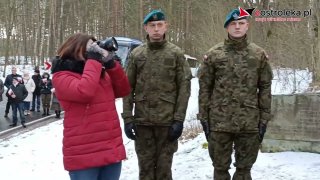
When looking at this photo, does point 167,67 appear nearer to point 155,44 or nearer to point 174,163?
point 155,44

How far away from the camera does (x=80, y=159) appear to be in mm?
3174

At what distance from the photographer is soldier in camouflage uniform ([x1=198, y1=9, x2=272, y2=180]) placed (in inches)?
157

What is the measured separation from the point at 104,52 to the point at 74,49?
0.23 meters

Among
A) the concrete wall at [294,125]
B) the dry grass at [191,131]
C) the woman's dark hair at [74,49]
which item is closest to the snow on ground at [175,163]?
the concrete wall at [294,125]

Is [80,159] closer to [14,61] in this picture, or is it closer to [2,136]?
[2,136]

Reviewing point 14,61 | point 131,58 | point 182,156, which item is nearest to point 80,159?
point 131,58

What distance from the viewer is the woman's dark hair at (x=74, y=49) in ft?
→ 10.5

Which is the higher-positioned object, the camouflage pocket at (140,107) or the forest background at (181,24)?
the forest background at (181,24)

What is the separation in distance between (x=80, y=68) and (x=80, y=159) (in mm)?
691

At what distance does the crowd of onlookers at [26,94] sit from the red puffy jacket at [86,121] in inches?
415

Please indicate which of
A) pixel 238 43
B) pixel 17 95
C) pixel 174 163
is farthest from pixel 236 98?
pixel 17 95

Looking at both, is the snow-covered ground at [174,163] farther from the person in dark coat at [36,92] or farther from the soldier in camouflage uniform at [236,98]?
the person in dark coat at [36,92]

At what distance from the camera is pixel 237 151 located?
4.09m

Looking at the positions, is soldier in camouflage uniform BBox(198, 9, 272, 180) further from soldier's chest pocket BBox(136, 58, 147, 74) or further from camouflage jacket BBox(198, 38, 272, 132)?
soldier's chest pocket BBox(136, 58, 147, 74)
